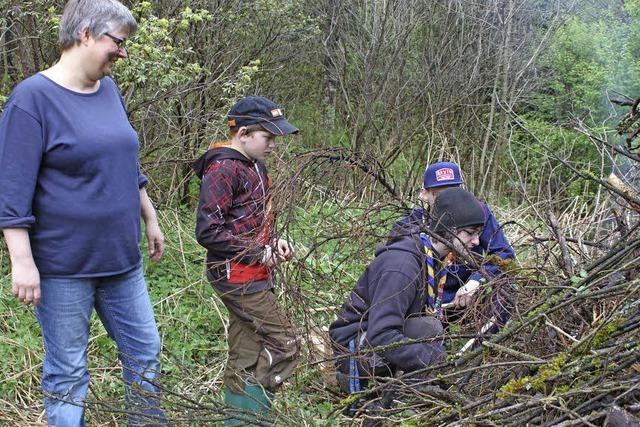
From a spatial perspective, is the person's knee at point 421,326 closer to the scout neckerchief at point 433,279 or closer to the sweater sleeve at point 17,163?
the scout neckerchief at point 433,279

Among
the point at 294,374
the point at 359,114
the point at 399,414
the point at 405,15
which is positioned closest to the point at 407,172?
the point at 359,114

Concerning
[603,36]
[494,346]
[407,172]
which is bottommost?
[407,172]

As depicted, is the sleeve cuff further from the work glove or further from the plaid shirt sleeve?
the work glove

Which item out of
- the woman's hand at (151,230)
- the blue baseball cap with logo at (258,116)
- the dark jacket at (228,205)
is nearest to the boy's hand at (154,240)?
the woman's hand at (151,230)

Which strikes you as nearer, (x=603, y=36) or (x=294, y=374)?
(x=294, y=374)

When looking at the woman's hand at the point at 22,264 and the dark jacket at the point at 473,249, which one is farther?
the dark jacket at the point at 473,249

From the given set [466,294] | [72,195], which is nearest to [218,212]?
[72,195]

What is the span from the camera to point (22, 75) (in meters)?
6.32

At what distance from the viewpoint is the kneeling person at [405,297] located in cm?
321

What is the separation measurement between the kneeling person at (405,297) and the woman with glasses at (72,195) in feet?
2.86

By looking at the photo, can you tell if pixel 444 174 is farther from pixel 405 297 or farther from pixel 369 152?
pixel 405 297

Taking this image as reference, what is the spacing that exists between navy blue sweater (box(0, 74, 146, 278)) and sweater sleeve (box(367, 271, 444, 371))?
3.32 feet

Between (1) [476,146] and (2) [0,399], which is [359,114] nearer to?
(1) [476,146]

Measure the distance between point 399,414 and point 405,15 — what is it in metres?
8.44
